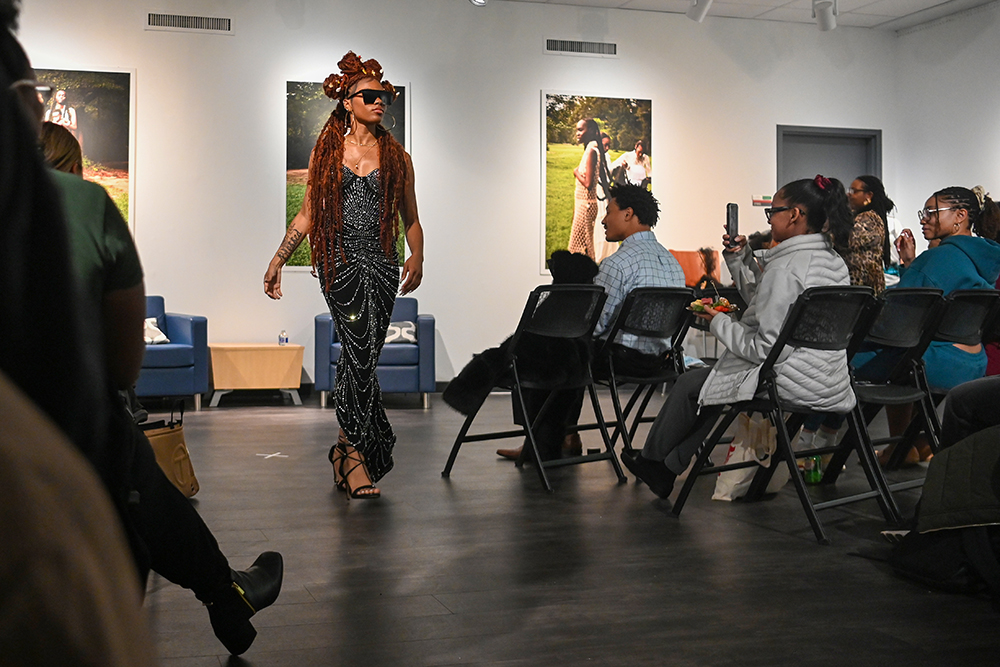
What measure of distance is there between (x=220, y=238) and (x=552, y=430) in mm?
4550

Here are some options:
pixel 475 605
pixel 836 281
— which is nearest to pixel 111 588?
pixel 475 605

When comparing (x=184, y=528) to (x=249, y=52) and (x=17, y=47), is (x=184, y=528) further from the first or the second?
(x=249, y=52)

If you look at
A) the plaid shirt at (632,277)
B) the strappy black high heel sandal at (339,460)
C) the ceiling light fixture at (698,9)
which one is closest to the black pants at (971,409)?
the plaid shirt at (632,277)

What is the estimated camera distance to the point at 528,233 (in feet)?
28.2

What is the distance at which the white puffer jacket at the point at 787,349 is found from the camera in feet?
10.8

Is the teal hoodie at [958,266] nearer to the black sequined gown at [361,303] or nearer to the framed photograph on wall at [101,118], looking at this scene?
the black sequined gown at [361,303]

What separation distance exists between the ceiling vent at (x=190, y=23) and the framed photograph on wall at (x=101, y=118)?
19.1 inches

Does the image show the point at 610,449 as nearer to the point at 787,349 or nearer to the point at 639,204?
the point at 787,349

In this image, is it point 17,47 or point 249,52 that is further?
point 249,52

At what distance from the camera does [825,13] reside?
8227 mm

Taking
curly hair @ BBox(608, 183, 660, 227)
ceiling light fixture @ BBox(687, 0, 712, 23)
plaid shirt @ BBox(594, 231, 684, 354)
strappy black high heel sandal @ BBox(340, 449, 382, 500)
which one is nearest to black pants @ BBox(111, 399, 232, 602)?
strappy black high heel sandal @ BBox(340, 449, 382, 500)

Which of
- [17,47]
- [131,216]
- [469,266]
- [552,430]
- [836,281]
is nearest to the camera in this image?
[17,47]

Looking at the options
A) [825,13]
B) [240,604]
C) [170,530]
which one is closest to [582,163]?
[825,13]

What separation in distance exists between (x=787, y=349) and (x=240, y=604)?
2121 mm
